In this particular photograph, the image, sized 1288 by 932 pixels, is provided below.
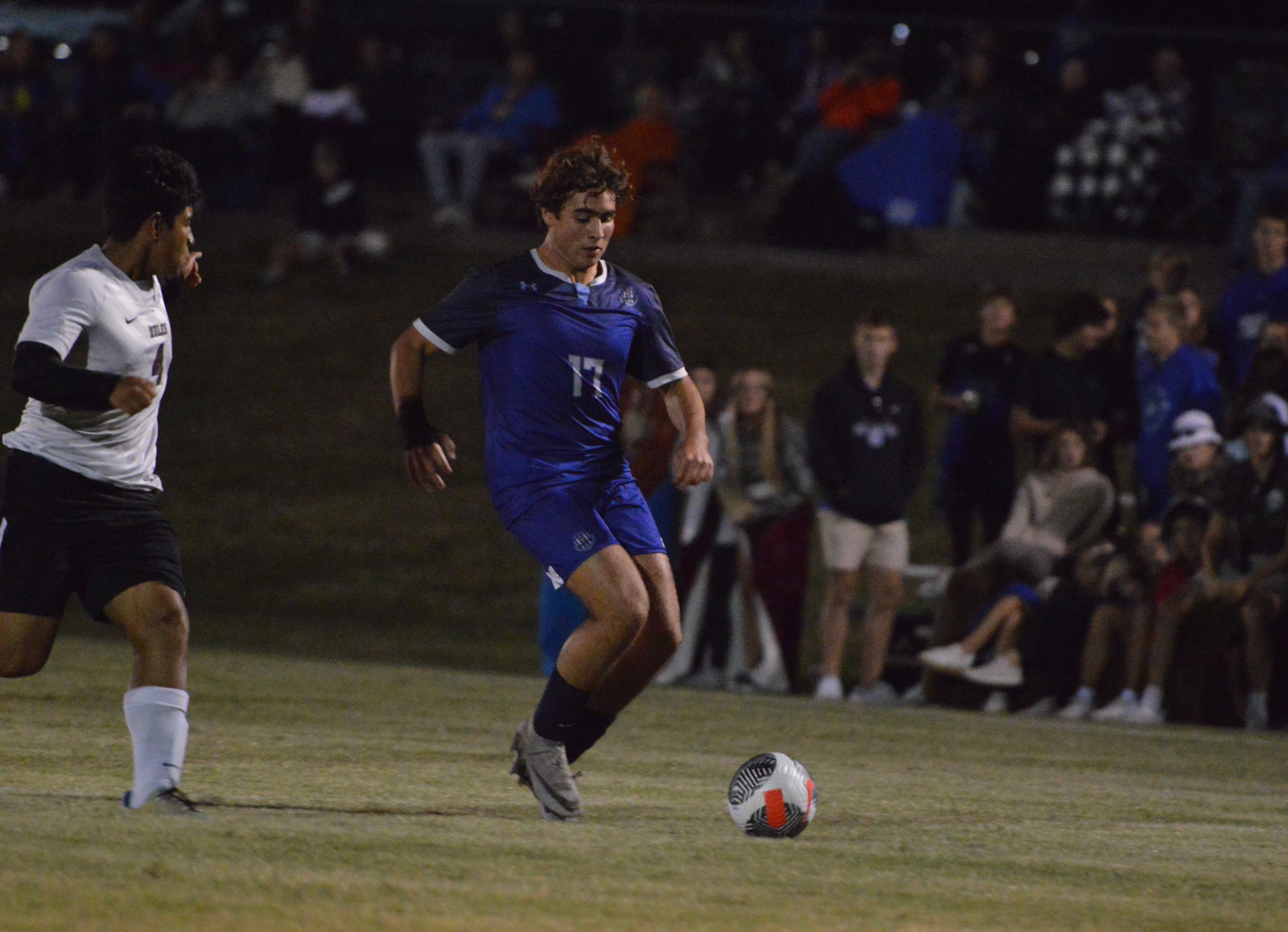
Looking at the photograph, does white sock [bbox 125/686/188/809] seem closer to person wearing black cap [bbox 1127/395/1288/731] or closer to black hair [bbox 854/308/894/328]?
person wearing black cap [bbox 1127/395/1288/731]

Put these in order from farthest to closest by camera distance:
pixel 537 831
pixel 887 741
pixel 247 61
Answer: pixel 247 61
pixel 887 741
pixel 537 831

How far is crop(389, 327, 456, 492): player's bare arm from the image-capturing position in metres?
6.53

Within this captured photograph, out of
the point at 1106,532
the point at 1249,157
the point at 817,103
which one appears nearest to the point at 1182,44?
the point at 1249,157

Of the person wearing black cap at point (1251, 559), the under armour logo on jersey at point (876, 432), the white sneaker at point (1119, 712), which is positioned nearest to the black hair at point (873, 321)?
the under armour logo on jersey at point (876, 432)

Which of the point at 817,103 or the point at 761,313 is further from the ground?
the point at 817,103

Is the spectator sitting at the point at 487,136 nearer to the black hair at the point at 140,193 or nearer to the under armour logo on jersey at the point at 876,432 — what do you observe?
the under armour logo on jersey at the point at 876,432

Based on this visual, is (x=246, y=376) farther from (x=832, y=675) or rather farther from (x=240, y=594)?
(x=832, y=675)

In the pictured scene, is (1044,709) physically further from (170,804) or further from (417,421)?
(170,804)

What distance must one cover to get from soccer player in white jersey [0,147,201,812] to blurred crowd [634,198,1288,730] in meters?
7.13

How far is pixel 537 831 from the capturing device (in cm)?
602

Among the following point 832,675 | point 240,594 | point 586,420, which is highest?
point 586,420

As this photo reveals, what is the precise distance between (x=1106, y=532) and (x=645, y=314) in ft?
21.7

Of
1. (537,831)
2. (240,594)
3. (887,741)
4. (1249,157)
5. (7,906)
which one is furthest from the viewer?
(1249,157)

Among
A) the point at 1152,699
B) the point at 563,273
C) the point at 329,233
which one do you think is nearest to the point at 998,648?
the point at 1152,699
